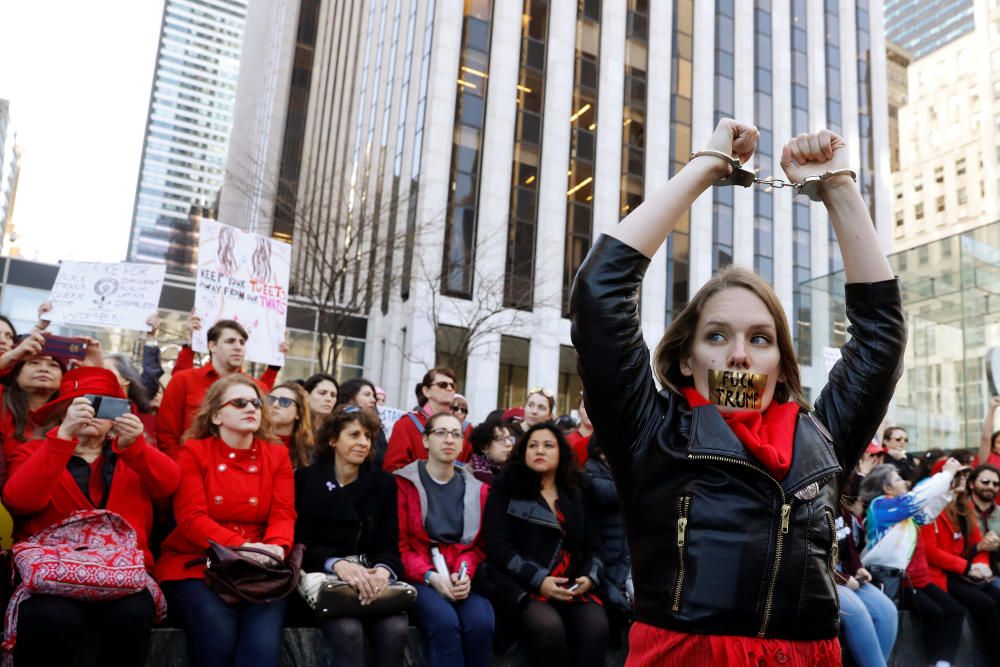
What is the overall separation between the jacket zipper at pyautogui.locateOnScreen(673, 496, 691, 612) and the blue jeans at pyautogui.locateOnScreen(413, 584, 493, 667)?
3.91 m

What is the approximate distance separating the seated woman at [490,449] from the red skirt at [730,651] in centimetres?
578

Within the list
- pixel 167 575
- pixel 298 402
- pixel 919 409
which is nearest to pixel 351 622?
pixel 167 575

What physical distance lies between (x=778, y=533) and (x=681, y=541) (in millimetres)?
203

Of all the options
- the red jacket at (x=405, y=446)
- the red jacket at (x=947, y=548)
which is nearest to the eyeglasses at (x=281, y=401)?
the red jacket at (x=405, y=446)

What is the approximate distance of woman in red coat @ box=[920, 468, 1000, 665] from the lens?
7.54 meters

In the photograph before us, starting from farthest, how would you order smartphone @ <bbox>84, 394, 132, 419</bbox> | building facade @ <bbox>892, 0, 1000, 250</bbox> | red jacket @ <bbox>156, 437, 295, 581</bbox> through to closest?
building facade @ <bbox>892, 0, 1000, 250</bbox>, red jacket @ <bbox>156, 437, 295, 581</bbox>, smartphone @ <bbox>84, 394, 132, 419</bbox>

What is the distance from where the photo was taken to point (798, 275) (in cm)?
3478

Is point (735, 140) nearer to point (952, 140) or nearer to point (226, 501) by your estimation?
point (226, 501)

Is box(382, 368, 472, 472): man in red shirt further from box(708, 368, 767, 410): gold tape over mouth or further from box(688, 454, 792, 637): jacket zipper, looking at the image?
box(688, 454, 792, 637): jacket zipper

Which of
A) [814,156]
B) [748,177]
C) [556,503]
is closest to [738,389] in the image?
[748,177]

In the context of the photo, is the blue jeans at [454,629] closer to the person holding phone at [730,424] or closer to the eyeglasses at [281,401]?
the eyeglasses at [281,401]

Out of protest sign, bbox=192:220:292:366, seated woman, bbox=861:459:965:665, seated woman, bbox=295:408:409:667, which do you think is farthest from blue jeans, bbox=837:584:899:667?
protest sign, bbox=192:220:292:366

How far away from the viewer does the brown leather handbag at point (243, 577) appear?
4.70 m

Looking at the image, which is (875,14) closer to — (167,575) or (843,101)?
(843,101)
